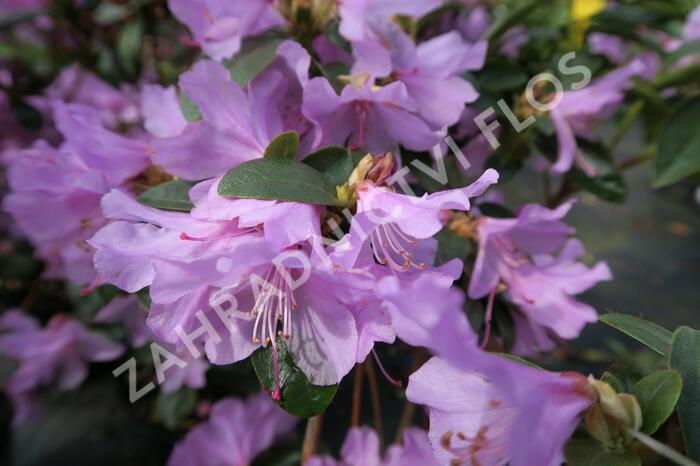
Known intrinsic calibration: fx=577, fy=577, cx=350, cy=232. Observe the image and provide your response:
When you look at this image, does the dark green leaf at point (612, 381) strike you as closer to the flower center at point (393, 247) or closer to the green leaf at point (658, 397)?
the green leaf at point (658, 397)

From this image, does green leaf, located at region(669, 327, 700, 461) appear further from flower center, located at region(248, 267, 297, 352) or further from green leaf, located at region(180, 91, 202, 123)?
green leaf, located at region(180, 91, 202, 123)

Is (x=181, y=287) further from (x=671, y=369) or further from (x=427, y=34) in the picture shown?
(x=427, y=34)

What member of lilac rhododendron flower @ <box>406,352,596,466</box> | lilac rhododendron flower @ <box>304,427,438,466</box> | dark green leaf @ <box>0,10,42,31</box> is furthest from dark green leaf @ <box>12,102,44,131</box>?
lilac rhododendron flower @ <box>406,352,596,466</box>

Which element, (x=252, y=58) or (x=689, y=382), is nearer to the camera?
(x=689, y=382)

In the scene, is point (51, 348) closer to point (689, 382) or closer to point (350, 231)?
point (350, 231)

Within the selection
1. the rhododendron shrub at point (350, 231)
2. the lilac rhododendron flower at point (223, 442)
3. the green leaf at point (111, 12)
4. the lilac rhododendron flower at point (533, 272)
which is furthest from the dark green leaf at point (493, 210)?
the green leaf at point (111, 12)

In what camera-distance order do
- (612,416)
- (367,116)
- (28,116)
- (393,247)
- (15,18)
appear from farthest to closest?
1. (28,116)
2. (15,18)
3. (367,116)
4. (393,247)
5. (612,416)

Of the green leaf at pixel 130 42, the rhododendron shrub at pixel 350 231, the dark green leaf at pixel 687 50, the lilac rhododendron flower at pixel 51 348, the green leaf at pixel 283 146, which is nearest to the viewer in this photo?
the rhododendron shrub at pixel 350 231

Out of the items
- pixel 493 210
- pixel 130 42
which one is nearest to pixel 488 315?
pixel 493 210
